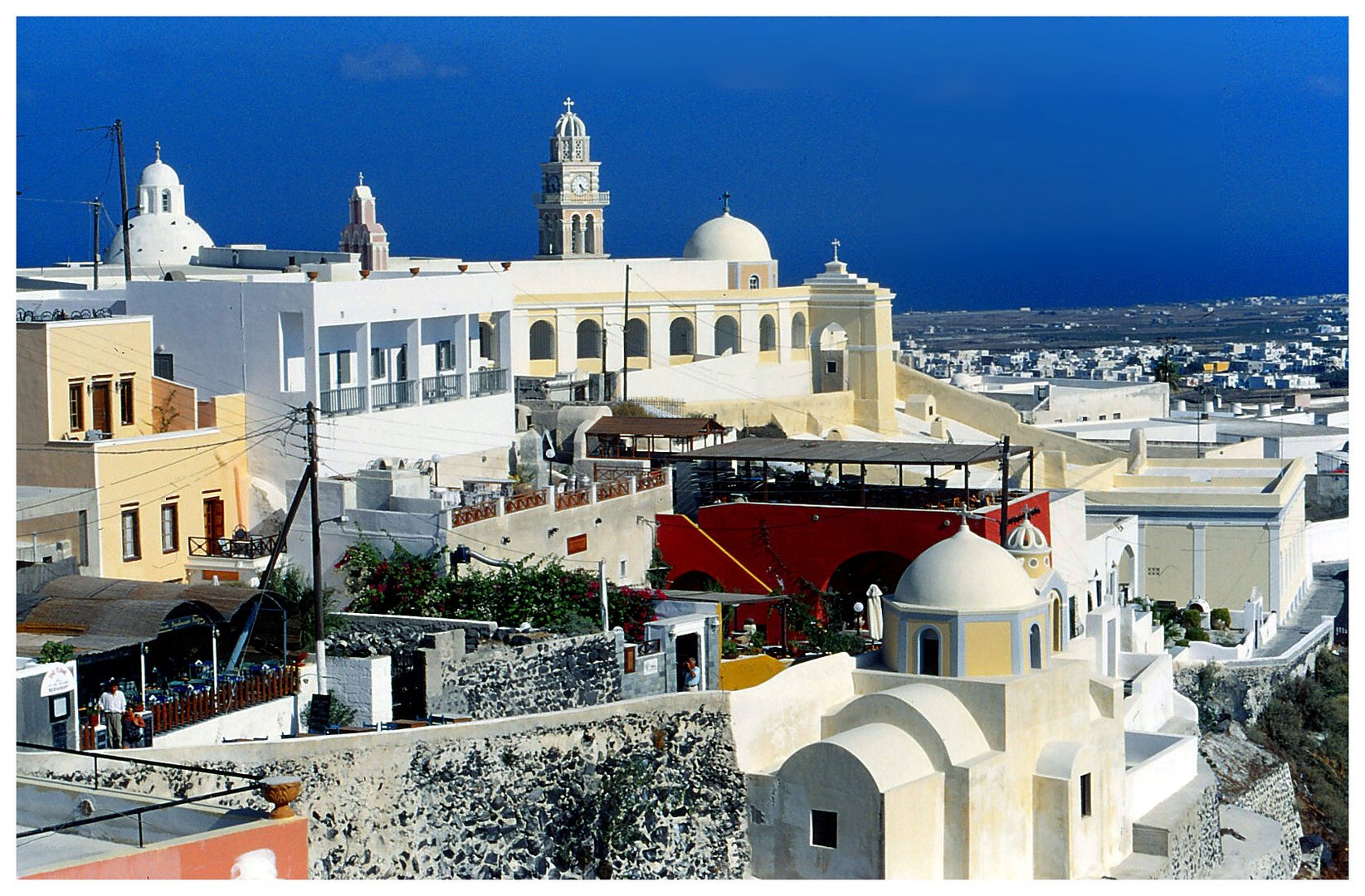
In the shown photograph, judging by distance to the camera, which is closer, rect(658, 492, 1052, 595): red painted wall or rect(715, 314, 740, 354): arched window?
rect(658, 492, 1052, 595): red painted wall

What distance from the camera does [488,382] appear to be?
2809 centimetres

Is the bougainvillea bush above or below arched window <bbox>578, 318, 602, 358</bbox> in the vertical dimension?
below

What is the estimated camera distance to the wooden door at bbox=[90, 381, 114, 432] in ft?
73.0

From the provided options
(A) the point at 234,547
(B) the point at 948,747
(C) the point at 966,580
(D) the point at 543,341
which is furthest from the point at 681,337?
(B) the point at 948,747

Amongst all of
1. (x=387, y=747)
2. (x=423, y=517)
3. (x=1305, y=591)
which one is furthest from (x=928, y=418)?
(x=387, y=747)

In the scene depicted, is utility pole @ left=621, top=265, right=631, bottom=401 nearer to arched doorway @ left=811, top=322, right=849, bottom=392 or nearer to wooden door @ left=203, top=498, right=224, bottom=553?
arched doorway @ left=811, top=322, right=849, bottom=392

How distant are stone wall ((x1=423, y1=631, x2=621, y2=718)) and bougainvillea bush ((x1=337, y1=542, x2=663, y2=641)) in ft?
3.83

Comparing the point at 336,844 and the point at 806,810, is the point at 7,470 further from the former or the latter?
the point at 806,810

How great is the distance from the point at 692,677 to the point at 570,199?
31.1 m

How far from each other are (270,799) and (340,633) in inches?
269

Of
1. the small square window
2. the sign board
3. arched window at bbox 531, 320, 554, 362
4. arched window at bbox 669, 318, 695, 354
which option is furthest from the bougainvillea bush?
arched window at bbox 669, 318, 695, 354

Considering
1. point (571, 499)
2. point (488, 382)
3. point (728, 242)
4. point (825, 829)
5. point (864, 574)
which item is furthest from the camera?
point (728, 242)

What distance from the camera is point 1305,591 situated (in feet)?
114

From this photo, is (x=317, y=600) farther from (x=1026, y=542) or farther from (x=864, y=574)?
(x=864, y=574)
